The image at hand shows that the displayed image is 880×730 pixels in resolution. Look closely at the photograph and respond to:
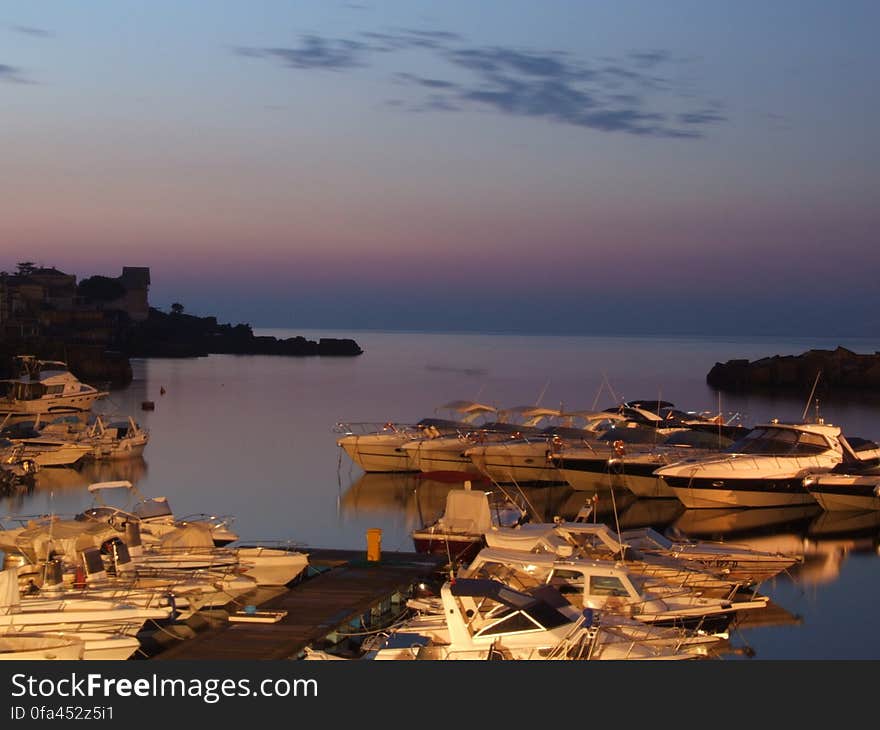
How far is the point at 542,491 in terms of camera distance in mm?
34000

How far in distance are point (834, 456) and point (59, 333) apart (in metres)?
112

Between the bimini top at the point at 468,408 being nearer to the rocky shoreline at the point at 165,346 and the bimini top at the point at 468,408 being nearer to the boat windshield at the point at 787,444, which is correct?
the boat windshield at the point at 787,444

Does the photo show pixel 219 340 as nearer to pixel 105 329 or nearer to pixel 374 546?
pixel 105 329

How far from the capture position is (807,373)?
320ft

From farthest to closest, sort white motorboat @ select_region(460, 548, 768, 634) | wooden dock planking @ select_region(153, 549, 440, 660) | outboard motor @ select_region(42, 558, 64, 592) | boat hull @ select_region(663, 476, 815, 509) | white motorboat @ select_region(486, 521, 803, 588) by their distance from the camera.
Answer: boat hull @ select_region(663, 476, 815, 509), white motorboat @ select_region(486, 521, 803, 588), outboard motor @ select_region(42, 558, 64, 592), white motorboat @ select_region(460, 548, 768, 634), wooden dock planking @ select_region(153, 549, 440, 660)

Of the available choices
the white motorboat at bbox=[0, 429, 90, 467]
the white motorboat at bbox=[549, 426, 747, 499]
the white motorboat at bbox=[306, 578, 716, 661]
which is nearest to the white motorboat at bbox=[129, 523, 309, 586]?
the white motorboat at bbox=[306, 578, 716, 661]

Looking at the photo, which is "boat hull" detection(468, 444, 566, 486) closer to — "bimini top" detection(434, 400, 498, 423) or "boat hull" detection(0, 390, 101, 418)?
"bimini top" detection(434, 400, 498, 423)

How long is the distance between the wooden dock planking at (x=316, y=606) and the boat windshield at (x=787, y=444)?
12.5 meters

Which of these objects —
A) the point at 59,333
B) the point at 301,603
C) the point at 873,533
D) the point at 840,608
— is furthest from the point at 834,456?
the point at 59,333

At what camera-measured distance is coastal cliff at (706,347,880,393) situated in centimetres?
9544

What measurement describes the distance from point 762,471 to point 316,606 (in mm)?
15724

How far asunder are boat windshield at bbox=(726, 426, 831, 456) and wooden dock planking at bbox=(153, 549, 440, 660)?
12.5m

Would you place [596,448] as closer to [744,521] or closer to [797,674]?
[744,521]

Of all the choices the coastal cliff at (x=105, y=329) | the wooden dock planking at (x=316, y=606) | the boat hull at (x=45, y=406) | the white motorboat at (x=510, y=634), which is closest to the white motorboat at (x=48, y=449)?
the boat hull at (x=45, y=406)
